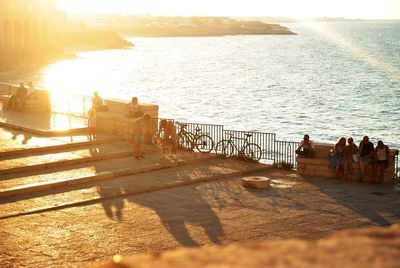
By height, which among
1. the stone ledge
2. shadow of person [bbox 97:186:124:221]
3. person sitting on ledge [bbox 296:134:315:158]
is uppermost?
the stone ledge

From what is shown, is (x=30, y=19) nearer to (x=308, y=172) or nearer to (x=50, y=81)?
(x=50, y=81)

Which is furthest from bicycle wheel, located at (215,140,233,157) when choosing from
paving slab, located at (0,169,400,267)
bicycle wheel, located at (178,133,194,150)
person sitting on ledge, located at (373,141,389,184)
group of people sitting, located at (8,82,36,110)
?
group of people sitting, located at (8,82,36,110)

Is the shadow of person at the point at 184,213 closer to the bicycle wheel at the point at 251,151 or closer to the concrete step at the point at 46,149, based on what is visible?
the bicycle wheel at the point at 251,151

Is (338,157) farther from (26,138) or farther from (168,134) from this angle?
(26,138)

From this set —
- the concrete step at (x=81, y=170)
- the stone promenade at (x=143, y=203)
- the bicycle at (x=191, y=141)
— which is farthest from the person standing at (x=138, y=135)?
the bicycle at (x=191, y=141)

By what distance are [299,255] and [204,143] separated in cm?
2134

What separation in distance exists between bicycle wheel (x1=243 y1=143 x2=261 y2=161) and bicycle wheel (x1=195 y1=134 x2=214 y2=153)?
42.3 inches

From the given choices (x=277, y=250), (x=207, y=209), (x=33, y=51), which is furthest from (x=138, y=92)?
(x=277, y=250)

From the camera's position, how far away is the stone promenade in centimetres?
1329

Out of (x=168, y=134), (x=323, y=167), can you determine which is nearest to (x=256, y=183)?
(x=323, y=167)

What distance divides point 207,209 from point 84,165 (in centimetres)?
551

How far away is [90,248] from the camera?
42.1 feet

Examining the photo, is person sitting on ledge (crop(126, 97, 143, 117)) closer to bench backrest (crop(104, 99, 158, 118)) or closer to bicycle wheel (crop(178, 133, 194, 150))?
bench backrest (crop(104, 99, 158, 118))

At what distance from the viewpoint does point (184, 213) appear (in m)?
15.5
